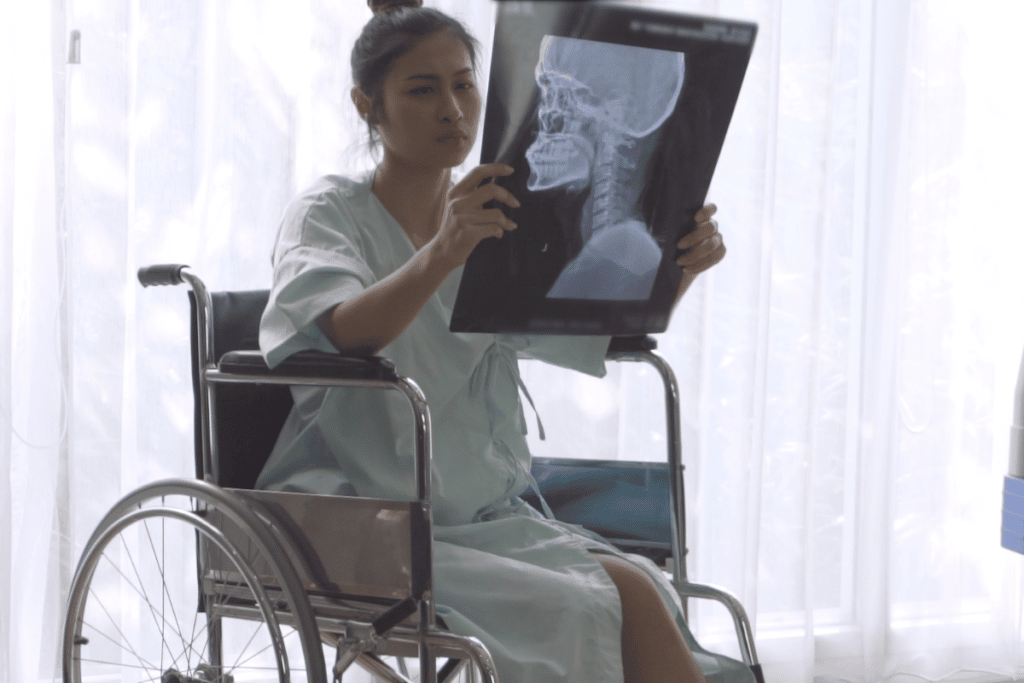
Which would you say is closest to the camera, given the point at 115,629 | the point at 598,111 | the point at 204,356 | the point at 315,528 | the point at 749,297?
the point at 598,111

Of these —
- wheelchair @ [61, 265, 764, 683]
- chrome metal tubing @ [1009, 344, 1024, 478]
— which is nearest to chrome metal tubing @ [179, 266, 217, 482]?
wheelchair @ [61, 265, 764, 683]

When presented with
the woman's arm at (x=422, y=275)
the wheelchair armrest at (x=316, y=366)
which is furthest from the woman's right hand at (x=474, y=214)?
the wheelchair armrest at (x=316, y=366)

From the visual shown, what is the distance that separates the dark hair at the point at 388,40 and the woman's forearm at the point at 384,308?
275 millimetres

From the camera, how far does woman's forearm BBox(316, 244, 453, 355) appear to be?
939 mm

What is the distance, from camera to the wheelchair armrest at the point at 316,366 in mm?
884

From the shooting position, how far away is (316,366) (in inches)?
36.1

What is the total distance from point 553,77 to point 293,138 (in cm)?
97

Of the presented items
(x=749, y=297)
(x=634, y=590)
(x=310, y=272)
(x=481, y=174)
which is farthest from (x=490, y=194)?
(x=749, y=297)

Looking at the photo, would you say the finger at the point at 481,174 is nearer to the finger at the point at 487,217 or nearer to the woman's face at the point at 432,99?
the finger at the point at 487,217

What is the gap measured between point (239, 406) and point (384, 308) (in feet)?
0.88

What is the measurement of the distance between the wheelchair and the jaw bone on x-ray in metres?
0.22

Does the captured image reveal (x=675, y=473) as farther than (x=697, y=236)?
Yes

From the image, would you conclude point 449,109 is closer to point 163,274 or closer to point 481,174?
point 481,174

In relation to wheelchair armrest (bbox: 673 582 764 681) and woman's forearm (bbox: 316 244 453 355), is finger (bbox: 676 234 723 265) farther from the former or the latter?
wheelchair armrest (bbox: 673 582 764 681)
